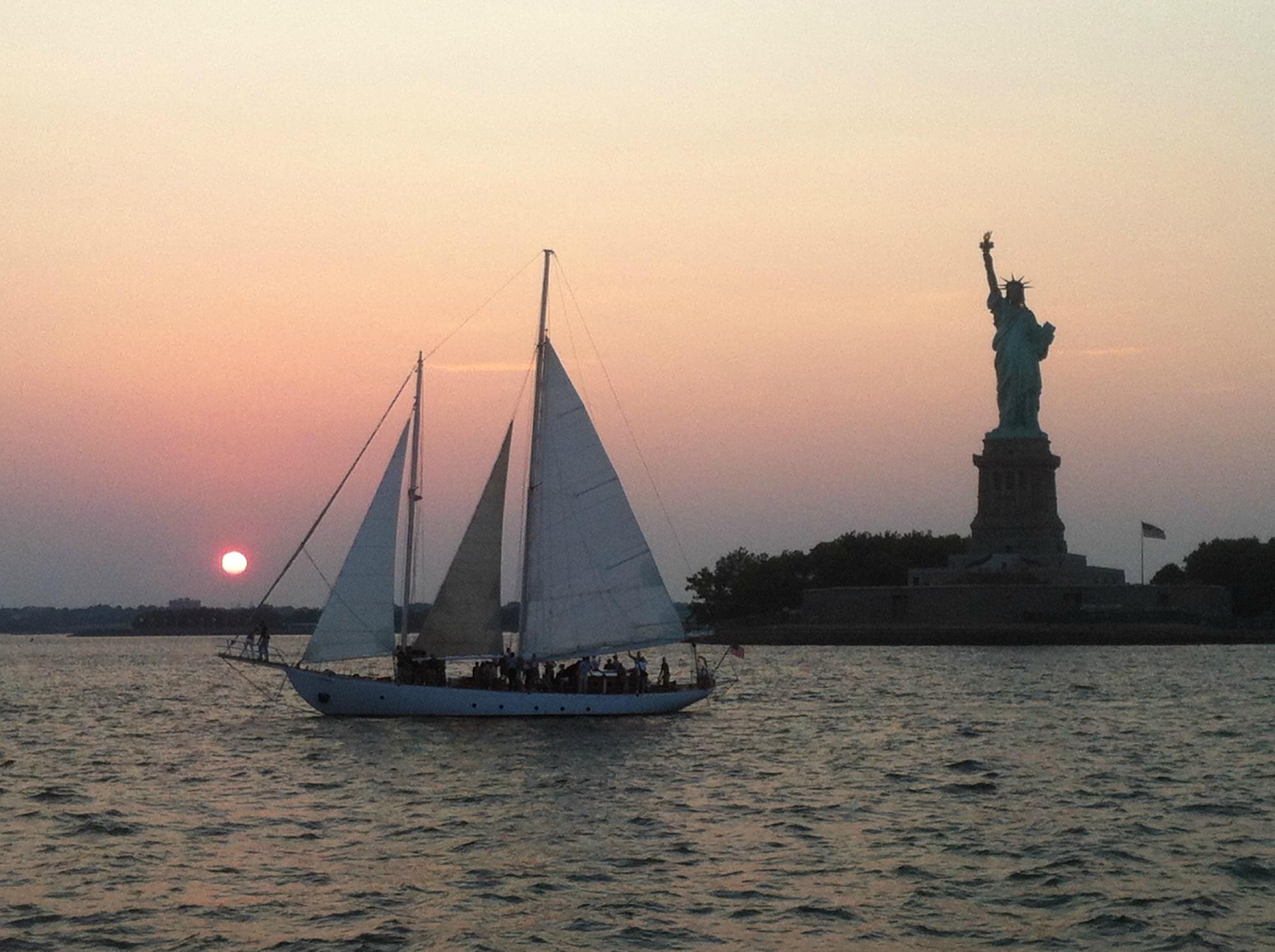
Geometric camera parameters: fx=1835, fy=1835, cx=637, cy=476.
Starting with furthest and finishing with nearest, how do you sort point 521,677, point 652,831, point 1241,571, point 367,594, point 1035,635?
point 1241,571 < point 1035,635 < point 521,677 < point 367,594 < point 652,831

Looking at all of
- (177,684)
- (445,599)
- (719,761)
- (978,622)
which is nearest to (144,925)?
(719,761)

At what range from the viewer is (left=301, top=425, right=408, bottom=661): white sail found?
46.2 m

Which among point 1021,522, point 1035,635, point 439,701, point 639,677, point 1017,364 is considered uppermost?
point 1017,364

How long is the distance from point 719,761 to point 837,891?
52.6 ft

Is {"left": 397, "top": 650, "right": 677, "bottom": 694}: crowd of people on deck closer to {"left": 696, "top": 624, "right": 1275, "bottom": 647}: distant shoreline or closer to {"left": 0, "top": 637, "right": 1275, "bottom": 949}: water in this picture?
{"left": 0, "top": 637, "right": 1275, "bottom": 949}: water

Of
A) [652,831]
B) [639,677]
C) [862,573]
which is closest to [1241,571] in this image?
[862,573]

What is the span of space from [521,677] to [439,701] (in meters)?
2.21

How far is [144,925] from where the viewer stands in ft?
70.6

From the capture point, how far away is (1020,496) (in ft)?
380

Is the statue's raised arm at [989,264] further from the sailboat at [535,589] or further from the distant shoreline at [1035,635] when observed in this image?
the sailboat at [535,589]

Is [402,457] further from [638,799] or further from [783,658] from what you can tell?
[783,658]

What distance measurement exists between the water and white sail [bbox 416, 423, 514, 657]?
216cm

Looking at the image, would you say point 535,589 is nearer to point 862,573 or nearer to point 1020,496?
point 1020,496

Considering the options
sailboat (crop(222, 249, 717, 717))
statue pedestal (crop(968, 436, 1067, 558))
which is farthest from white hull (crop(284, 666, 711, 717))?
statue pedestal (crop(968, 436, 1067, 558))
